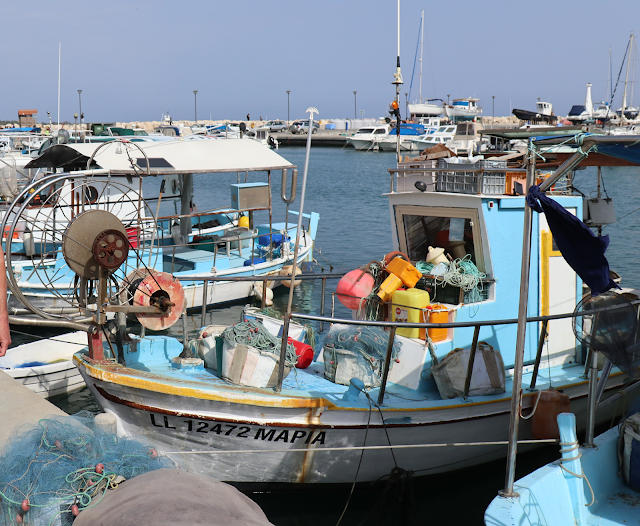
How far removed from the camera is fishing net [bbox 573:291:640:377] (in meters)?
5.15

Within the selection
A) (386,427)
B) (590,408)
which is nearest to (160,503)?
(386,427)

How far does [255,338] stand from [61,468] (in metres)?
2.66

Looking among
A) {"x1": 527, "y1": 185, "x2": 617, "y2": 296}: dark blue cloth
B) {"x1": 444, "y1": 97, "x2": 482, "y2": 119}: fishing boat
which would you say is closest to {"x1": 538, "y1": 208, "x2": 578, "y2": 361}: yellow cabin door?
{"x1": 527, "y1": 185, "x2": 617, "y2": 296}: dark blue cloth

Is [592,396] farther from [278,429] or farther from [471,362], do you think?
[278,429]

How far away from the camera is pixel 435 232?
7820 millimetres

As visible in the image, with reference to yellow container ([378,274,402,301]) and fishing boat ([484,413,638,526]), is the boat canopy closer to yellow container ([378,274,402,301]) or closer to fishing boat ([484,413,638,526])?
yellow container ([378,274,402,301])

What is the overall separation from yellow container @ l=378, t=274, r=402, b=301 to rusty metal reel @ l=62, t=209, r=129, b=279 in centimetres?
278

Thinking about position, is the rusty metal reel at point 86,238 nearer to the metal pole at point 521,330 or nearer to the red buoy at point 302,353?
the red buoy at point 302,353

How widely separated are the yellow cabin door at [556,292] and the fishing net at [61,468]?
475cm

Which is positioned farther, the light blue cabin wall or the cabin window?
the cabin window

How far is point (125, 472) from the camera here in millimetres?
3895

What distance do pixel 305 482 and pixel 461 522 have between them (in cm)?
162

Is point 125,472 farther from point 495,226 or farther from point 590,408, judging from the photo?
point 495,226

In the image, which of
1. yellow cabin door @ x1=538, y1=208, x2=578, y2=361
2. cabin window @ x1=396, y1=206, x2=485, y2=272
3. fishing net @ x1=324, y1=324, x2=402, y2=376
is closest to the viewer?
fishing net @ x1=324, y1=324, x2=402, y2=376
